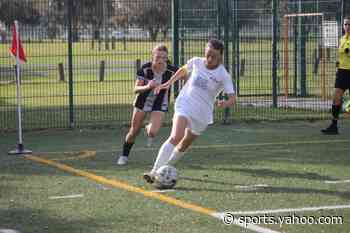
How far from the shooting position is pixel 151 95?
11805 millimetres

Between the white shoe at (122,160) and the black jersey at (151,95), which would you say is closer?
the black jersey at (151,95)

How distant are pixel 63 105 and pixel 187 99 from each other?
1018 cm

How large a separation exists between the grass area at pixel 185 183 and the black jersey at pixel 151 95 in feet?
2.80

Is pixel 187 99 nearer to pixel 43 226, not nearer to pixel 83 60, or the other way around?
pixel 43 226

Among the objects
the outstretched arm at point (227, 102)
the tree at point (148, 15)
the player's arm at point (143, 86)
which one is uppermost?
the tree at point (148, 15)

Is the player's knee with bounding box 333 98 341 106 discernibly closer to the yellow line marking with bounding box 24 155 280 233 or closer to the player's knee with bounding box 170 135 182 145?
the yellow line marking with bounding box 24 155 280 233

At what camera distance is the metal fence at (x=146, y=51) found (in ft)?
54.7

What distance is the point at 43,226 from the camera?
7.96 m

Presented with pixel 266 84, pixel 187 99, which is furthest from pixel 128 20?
pixel 187 99

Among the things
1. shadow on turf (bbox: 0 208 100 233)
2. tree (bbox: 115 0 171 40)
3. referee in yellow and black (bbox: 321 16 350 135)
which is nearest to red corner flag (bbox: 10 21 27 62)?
tree (bbox: 115 0 171 40)

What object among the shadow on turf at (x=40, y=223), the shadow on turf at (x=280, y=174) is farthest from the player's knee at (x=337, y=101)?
the shadow on turf at (x=40, y=223)

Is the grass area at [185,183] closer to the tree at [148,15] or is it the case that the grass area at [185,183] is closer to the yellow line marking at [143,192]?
the yellow line marking at [143,192]

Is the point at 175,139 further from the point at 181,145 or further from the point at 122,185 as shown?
the point at 122,185

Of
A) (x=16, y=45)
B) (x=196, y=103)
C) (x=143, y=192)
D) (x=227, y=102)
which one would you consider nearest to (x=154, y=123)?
(x=196, y=103)
